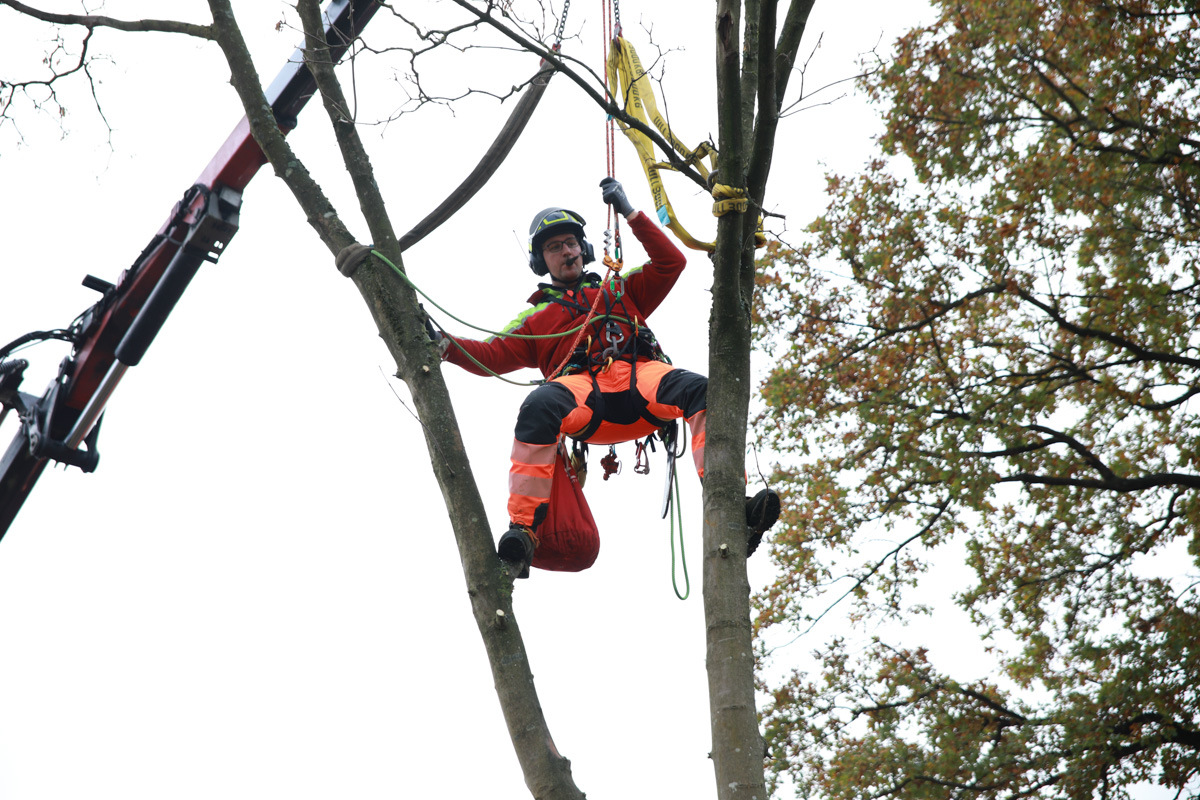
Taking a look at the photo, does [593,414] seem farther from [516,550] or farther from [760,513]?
[760,513]

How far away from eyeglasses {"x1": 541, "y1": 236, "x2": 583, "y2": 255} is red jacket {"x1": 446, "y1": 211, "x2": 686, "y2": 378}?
16cm

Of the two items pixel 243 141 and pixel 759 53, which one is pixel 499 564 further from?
pixel 243 141

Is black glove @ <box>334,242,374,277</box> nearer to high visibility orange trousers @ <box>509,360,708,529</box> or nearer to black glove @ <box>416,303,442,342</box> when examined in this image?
black glove @ <box>416,303,442,342</box>

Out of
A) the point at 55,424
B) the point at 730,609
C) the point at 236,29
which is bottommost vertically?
the point at 730,609

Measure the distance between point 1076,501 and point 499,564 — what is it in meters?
6.56

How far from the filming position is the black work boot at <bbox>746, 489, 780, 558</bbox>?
12.6 feet

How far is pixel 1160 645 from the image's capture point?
7.86 metres

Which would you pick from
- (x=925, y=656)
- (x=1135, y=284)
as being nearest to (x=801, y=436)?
(x=925, y=656)

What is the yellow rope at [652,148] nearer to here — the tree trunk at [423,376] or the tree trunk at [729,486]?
the tree trunk at [729,486]

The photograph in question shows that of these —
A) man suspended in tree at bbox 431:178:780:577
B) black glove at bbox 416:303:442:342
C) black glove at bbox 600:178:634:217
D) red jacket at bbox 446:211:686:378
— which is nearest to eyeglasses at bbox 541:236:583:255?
man suspended in tree at bbox 431:178:780:577

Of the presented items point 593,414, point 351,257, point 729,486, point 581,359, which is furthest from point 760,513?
point 351,257

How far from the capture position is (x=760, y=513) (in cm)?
385

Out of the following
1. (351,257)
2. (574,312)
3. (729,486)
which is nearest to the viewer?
(729,486)

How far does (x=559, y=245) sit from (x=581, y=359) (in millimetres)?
720
